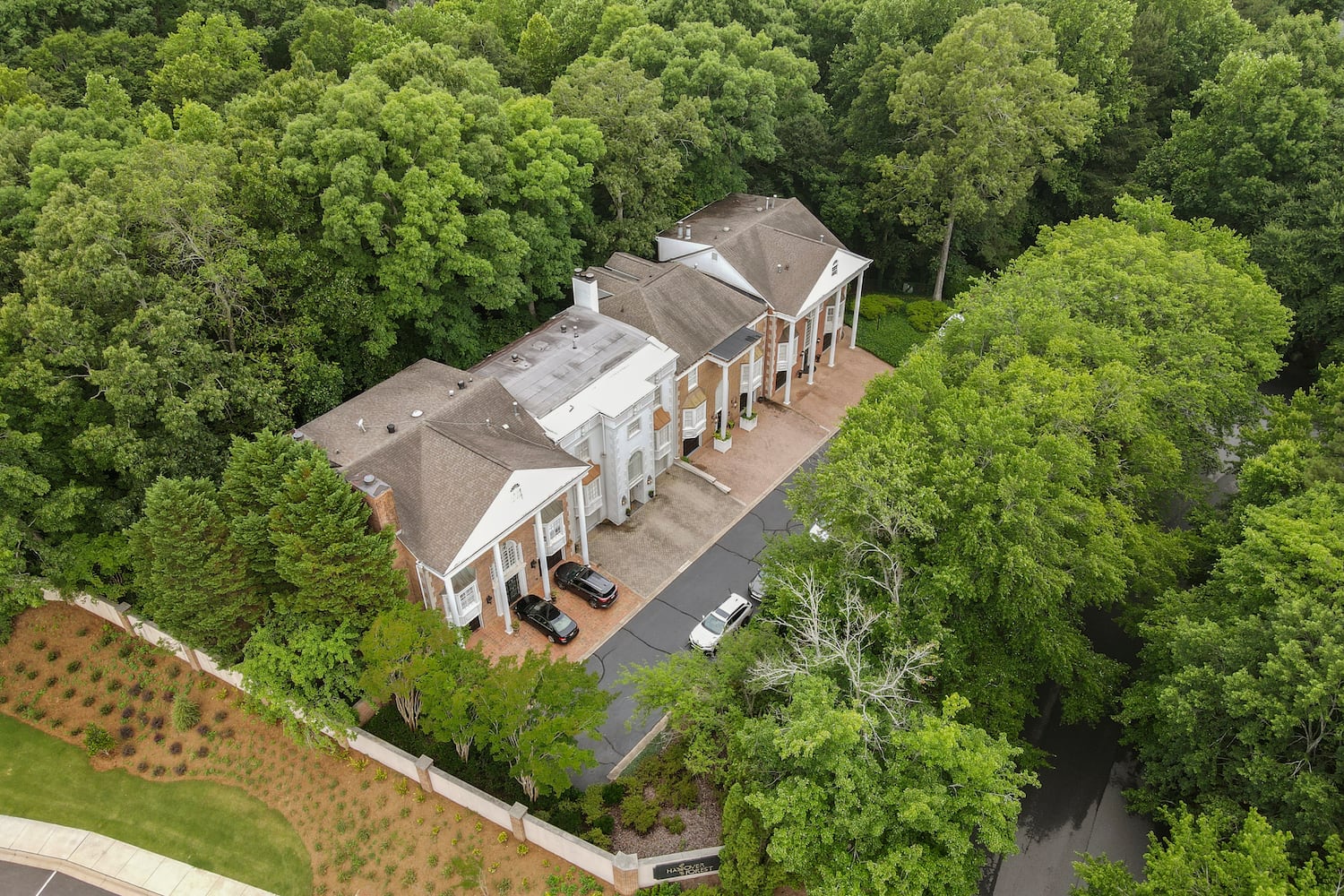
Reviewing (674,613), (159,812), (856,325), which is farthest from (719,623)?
(856,325)

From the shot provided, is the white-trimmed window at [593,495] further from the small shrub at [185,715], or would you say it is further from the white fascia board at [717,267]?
the small shrub at [185,715]

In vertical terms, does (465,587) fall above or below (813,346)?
above

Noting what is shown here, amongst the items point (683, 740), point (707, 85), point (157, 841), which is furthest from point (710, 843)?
point (707, 85)

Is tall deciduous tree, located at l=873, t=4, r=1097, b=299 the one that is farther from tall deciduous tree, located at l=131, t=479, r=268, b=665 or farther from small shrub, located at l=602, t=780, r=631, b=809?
tall deciduous tree, located at l=131, t=479, r=268, b=665

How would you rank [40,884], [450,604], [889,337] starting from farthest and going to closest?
[889,337]
[450,604]
[40,884]

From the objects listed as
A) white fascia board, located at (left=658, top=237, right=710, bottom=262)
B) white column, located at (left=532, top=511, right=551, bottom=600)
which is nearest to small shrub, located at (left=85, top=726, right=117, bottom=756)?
white column, located at (left=532, top=511, right=551, bottom=600)

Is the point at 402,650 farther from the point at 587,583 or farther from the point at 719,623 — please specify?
the point at 719,623

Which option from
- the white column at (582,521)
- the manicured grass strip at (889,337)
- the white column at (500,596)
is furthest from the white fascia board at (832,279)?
the white column at (500,596)

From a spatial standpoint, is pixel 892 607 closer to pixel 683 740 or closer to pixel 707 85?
pixel 683 740
